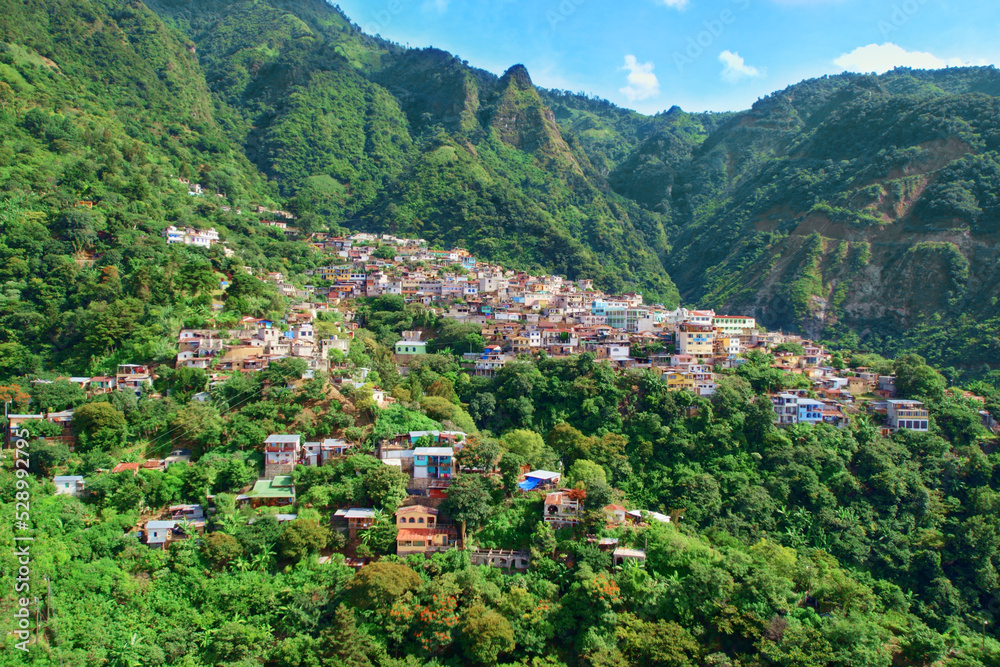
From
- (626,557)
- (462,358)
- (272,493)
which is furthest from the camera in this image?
(462,358)

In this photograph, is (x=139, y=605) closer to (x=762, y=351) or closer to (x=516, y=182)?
(x=762, y=351)

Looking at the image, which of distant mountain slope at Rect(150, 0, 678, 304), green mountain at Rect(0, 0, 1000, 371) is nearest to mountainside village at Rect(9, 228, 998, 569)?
green mountain at Rect(0, 0, 1000, 371)

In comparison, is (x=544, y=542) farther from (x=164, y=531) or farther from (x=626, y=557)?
(x=164, y=531)

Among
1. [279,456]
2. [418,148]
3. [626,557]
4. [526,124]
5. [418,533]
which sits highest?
[526,124]

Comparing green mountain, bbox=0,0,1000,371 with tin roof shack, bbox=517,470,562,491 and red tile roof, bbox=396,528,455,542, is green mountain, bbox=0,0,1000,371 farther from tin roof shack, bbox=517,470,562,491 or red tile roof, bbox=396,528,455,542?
tin roof shack, bbox=517,470,562,491

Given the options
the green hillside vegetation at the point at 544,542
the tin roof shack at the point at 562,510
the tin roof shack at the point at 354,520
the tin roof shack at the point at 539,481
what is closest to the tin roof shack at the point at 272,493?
the green hillside vegetation at the point at 544,542

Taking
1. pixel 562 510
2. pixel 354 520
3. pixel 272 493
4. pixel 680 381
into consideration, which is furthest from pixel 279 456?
pixel 680 381

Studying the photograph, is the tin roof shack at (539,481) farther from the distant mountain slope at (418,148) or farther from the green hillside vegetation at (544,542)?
the distant mountain slope at (418,148)
